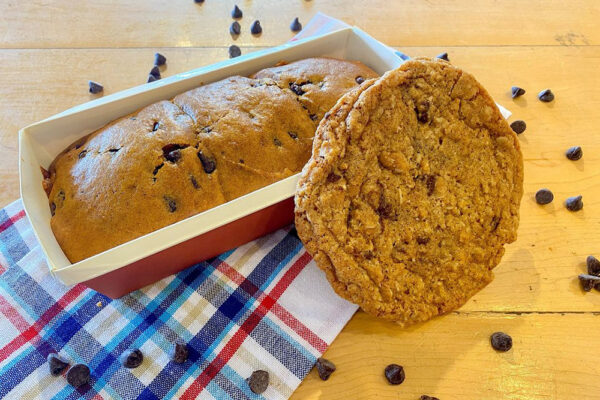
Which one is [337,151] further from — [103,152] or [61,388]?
[61,388]

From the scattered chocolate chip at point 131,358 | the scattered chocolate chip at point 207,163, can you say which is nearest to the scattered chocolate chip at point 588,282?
the scattered chocolate chip at point 207,163

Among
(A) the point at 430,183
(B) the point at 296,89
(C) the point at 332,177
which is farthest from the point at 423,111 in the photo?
(B) the point at 296,89

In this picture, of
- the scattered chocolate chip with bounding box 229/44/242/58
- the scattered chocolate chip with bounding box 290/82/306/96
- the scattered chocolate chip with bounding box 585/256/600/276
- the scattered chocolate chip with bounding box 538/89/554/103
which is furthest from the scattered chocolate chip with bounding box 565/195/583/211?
the scattered chocolate chip with bounding box 229/44/242/58

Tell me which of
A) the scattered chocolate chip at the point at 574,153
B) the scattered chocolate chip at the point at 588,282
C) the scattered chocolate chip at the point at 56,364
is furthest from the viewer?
the scattered chocolate chip at the point at 574,153

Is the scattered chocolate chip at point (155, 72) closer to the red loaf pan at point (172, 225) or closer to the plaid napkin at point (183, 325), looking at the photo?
the red loaf pan at point (172, 225)

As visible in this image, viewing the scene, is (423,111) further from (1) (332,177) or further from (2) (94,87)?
(2) (94,87)
